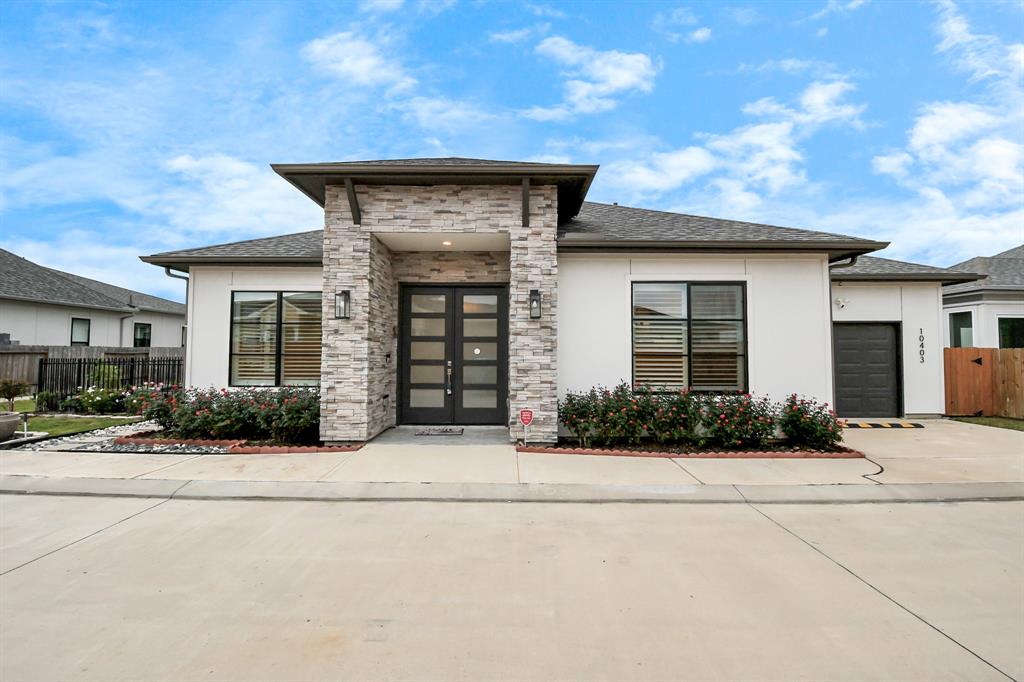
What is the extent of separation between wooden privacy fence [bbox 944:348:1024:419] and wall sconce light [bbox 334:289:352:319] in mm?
12925

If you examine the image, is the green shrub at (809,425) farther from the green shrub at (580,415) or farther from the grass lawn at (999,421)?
the grass lawn at (999,421)

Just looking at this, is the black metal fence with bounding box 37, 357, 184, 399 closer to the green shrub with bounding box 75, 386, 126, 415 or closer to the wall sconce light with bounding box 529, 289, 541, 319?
the green shrub with bounding box 75, 386, 126, 415

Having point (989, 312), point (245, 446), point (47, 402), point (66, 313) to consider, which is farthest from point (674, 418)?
point (66, 313)

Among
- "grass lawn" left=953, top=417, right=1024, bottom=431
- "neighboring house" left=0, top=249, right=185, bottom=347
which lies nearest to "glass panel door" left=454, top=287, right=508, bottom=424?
"grass lawn" left=953, top=417, right=1024, bottom=431

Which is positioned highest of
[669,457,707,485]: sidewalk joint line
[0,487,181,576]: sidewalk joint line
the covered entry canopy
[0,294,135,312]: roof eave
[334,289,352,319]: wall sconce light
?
the covered entry canopy

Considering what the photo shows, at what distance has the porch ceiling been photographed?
276 inches

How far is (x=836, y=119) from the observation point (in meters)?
14.1

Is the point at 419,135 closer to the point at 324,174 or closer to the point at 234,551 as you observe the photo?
the point at 324,174

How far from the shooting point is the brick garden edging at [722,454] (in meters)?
6.43

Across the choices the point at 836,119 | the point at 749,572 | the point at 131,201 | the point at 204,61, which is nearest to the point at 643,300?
the point at 749,572

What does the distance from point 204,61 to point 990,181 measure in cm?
2629

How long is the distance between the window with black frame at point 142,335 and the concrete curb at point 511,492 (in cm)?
1976

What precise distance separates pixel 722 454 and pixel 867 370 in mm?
6080

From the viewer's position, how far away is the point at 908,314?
9984 millimetres
